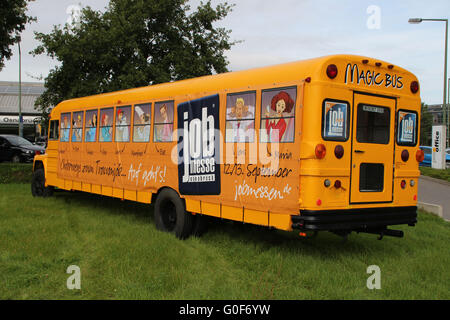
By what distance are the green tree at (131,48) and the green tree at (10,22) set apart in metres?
1.07

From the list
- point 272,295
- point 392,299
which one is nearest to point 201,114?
point 272,295

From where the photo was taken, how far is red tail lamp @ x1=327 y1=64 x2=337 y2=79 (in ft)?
19.4

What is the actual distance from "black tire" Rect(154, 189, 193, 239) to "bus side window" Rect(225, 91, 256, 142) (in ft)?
5.43

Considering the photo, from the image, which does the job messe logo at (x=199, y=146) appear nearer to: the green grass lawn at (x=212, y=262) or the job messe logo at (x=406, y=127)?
the green grass lawn at (x=212, y=262)

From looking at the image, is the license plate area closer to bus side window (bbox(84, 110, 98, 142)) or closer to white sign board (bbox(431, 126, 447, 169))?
bus side window (bbox(84, 110, 98, 142))

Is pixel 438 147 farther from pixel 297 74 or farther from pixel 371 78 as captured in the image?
pixel 297 74

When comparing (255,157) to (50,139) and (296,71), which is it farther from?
(50,139)

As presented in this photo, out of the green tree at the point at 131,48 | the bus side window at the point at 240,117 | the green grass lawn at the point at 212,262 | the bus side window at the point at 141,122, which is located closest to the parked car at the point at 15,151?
the green tree at the point at 131,48

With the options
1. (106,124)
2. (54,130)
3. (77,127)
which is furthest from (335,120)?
(54,130)

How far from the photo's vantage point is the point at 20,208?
10508 mm

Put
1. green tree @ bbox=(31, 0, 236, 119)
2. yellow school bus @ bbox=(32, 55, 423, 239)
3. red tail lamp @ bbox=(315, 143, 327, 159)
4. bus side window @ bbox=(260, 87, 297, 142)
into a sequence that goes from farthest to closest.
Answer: green tree @ bbox=(31, 0, 236, 119)
bus side window @ bbox=(260, 87, 297, 142)
yellow school bus @ bbox=(32, 55, 423, 239)
red tail lamp @ bbox=(315, 143, 327, 159)

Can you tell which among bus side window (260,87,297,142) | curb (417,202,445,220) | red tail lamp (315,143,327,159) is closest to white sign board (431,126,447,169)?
curb (417,202,445,220)

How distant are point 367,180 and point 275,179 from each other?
1.29 meters

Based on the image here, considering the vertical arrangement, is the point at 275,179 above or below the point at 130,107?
below
